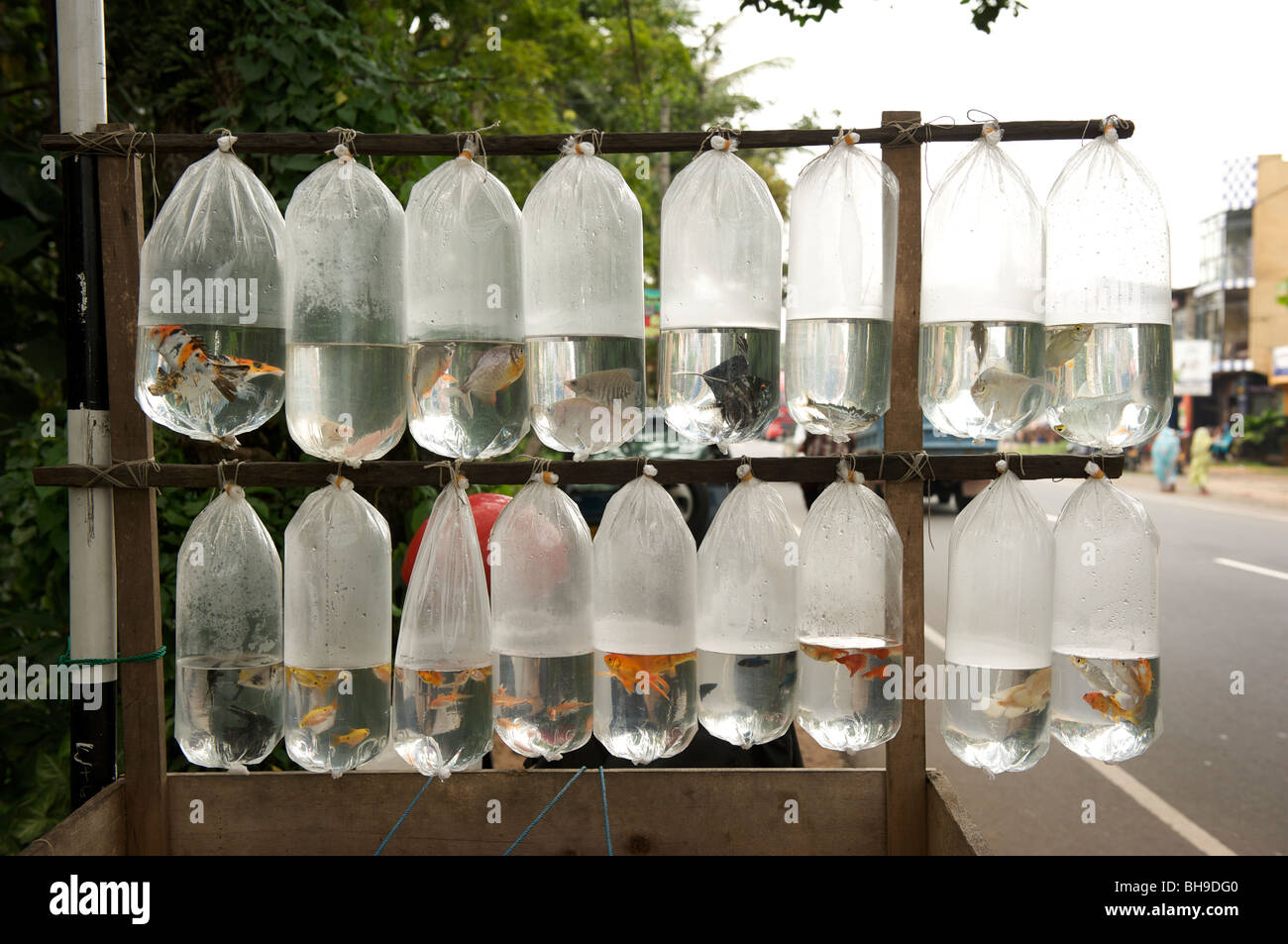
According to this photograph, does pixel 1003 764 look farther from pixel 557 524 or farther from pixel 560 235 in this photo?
pixel 560 235

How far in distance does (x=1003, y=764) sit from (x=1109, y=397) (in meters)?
0.80

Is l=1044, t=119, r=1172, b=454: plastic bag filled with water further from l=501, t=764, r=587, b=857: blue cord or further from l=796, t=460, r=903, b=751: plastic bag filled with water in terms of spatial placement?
l=501, t=764, r=587, b=857: blue cord

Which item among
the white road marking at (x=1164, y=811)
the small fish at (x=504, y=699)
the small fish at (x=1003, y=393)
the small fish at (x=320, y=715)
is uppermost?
the small fish at (x=1003, y=393)

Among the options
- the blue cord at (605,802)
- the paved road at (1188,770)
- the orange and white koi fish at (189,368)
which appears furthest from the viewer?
the paved road at (1188,770)

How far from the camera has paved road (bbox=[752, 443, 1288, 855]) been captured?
438 centimetres

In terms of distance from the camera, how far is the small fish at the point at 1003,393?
1.93m

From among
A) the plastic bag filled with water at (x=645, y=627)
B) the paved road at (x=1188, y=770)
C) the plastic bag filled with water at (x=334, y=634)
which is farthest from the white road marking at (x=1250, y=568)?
the plastic bag filled with water at (x=334, y=634)

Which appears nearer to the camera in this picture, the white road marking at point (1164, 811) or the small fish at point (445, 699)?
the small fish at point (445, 699)

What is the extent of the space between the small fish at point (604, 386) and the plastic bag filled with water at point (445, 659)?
0.36 meters

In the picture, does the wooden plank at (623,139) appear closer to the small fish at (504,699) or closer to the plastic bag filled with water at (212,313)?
the plastic bag filled with water at (212,313)

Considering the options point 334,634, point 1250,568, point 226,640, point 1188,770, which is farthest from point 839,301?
point 1250,568

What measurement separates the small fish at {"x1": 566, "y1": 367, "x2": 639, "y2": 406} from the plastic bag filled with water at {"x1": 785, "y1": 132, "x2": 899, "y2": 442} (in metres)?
0.35

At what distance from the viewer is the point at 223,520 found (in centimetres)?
214

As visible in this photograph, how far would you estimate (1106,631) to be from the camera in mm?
2033
